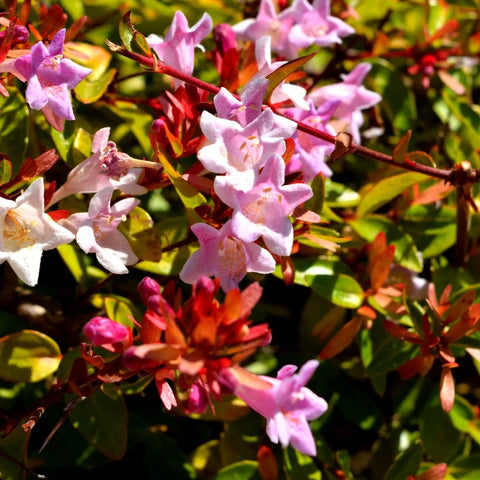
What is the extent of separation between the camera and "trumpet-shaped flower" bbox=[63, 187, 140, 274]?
1201mm

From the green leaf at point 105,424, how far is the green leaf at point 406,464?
66cm

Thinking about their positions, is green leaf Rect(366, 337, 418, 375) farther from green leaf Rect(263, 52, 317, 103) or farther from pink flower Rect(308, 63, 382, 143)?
green leaf Rect(263, 52, 317, 103)

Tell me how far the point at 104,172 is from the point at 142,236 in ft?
A: 0.51

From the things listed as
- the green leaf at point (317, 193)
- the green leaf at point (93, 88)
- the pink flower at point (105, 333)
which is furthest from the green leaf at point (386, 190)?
the pink flower at point (105, 333)

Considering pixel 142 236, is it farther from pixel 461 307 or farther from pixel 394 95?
pixel 394 95

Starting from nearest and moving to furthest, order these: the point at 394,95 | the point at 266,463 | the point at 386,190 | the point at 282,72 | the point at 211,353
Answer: the point at 211,353, the point at 282,72, the point at 266,463, the point at 386,190, the point at 394,95

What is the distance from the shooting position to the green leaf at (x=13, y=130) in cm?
147

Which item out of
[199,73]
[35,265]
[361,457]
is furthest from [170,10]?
[361,457]

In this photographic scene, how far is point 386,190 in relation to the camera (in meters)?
1.69

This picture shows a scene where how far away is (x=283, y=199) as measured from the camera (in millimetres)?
1188

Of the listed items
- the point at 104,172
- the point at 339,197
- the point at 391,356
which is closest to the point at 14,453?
the point at 104,172

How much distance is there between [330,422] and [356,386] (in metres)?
0.14

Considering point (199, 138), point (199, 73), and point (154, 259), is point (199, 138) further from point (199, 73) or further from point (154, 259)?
point (199, 73)

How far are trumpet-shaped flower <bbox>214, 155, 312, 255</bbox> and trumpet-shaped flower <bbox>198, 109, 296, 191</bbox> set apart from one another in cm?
3
